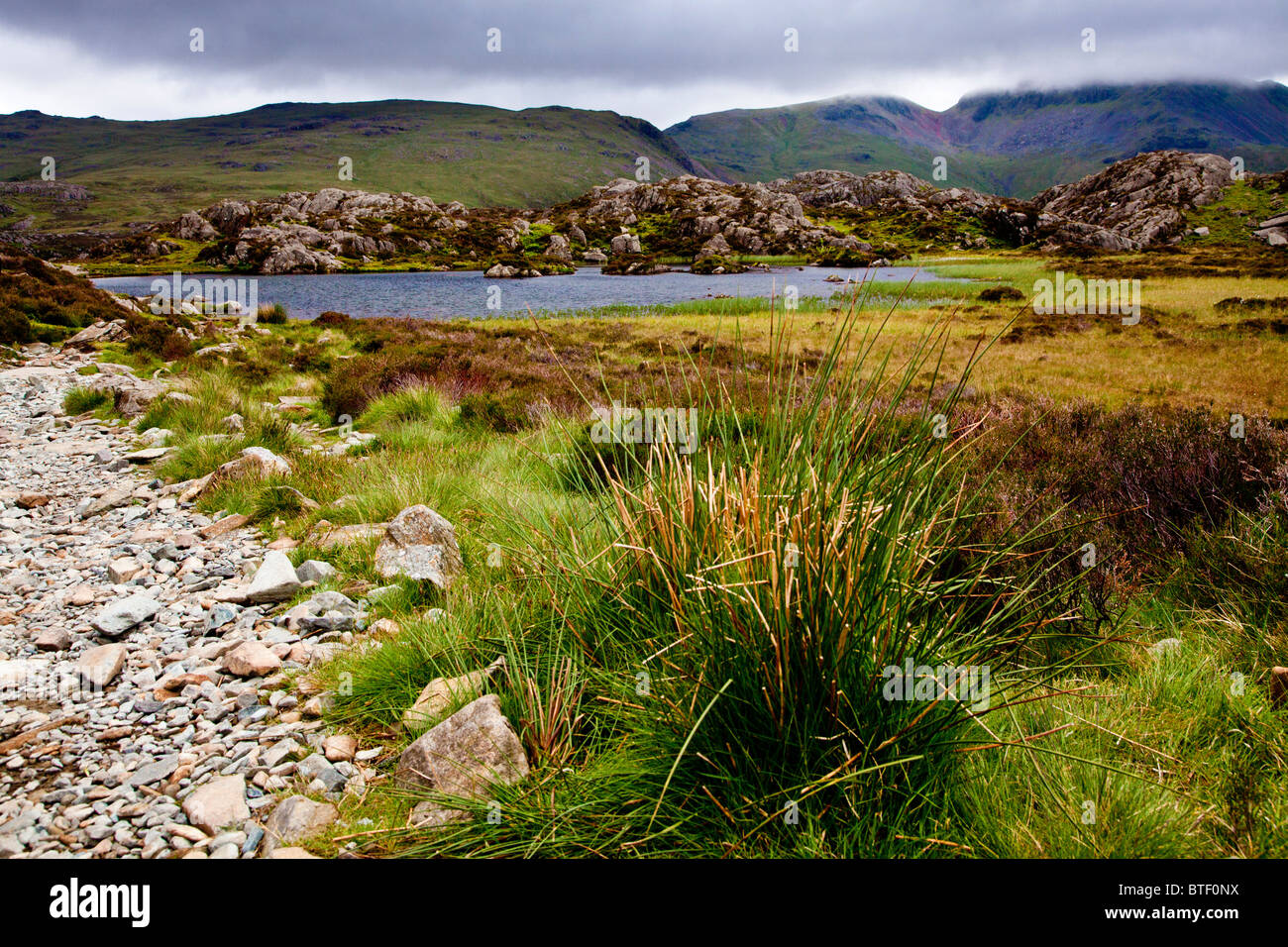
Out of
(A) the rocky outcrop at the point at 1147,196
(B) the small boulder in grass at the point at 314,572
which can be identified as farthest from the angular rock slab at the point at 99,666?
(A) the rocky outcrop at the point at 1147,196

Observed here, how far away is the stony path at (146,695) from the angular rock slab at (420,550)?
57 cm

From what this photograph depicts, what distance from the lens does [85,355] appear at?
50.9 feet

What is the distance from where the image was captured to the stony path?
92.3 inches

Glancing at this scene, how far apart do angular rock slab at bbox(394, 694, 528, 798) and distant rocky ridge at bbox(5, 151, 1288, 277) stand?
219 ft

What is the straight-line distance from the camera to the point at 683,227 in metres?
96.1

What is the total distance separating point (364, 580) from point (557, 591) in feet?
6.16

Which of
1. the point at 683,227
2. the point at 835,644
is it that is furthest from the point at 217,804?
the point at 683,227

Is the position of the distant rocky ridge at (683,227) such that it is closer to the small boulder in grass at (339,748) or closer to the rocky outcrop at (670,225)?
the rocky outcrop at (670,225)

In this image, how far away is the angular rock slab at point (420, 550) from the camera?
4.11 m

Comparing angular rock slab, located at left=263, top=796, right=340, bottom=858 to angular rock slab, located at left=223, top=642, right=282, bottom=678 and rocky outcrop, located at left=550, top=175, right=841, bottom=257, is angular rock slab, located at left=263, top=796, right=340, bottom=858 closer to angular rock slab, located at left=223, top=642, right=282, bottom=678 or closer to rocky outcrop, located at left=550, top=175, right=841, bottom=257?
angular rock slab, located at left=223, top=642, right=282, bottom=678

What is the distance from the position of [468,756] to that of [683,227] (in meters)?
102

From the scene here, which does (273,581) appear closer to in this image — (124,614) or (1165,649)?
(124,614)
